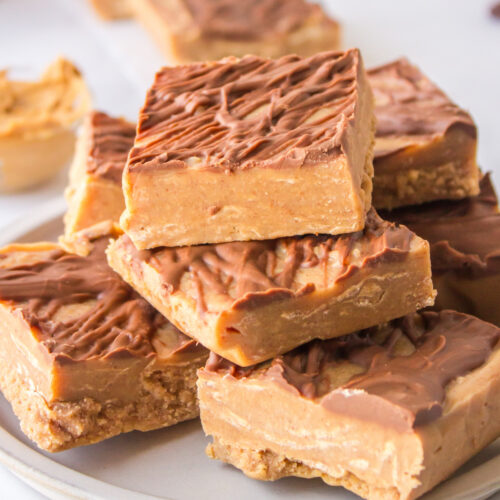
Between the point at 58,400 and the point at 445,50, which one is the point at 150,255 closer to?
the point at 58,400

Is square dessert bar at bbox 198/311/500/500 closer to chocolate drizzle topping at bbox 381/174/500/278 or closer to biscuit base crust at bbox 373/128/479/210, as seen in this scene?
chocolate drizzle topping at bbox 381/174/500/278

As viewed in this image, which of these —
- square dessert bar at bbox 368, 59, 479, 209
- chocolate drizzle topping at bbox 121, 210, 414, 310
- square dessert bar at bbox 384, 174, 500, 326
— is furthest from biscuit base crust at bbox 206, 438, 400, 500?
square dessert bar at bbox 368, 59, 479, 209

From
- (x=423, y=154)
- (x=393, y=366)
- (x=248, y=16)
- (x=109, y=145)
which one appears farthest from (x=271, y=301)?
(x=248, y=16)

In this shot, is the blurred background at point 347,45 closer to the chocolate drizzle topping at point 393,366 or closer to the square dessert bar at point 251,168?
the square dessert bar at point 251,168

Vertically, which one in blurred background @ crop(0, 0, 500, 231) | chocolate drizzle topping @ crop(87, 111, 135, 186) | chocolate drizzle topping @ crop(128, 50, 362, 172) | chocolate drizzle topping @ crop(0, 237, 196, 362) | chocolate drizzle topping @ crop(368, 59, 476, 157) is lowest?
blurred background @ crop(0, 0, 500, 231)

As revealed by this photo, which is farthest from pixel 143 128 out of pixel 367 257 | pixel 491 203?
pixel 491 203
